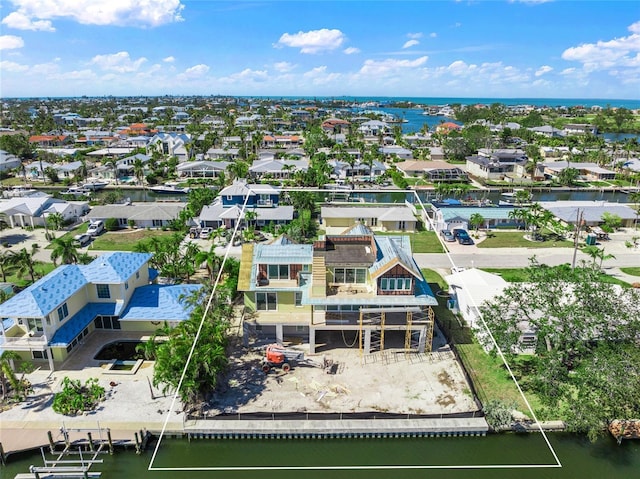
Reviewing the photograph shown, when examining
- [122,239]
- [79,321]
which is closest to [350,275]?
[79,321]

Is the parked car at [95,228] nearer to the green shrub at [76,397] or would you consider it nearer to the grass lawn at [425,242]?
the green shrub at [76,397]

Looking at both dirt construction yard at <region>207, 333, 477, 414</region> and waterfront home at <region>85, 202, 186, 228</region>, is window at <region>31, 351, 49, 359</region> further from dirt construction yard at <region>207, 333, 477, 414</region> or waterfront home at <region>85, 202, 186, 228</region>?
waterfront home at <region>85, 202, 186, 228</region>

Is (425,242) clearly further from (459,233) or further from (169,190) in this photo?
(169,190)

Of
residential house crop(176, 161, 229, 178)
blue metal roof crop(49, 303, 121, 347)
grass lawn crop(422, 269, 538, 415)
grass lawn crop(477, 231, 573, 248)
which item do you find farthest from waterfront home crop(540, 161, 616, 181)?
blue metal roof crop(49, 303, 121, 347)

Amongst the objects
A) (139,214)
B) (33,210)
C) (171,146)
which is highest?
(171,146)

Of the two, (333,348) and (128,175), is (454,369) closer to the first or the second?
(333,348)

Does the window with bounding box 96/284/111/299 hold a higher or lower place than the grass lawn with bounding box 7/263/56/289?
higher
